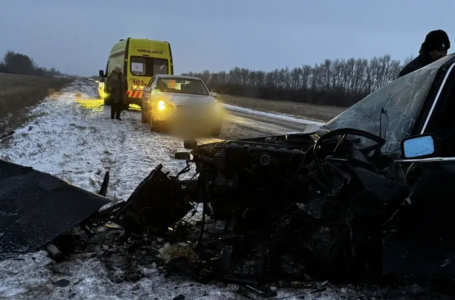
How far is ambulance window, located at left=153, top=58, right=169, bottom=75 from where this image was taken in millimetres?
18547

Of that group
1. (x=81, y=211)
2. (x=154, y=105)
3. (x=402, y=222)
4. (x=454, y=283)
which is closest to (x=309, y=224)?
(x=402, y=222)

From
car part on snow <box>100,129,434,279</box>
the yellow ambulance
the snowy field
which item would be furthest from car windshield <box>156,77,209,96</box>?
car part on snow <box>100,129,434,279</box>

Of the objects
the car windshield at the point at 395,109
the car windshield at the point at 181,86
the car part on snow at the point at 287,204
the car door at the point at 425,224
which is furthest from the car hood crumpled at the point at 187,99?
the car door at the point at 425,224

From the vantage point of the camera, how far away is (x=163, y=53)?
1872cm

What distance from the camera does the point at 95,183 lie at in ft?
19.4

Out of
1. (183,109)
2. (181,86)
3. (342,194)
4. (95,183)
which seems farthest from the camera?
(181,86)

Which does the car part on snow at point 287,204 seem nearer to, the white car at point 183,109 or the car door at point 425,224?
the car door at point 425,224

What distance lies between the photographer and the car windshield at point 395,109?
286 cm

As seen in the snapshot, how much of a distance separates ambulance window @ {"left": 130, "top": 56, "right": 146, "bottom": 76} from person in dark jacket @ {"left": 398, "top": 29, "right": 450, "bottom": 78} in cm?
1505

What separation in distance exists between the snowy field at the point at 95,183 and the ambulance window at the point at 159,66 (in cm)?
486

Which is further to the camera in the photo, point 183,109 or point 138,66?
point 138,66

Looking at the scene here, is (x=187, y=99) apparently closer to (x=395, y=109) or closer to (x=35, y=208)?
(x=35, y=208)

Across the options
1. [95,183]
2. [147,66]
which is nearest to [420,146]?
[95,183]

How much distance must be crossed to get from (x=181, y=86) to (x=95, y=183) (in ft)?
23.5
